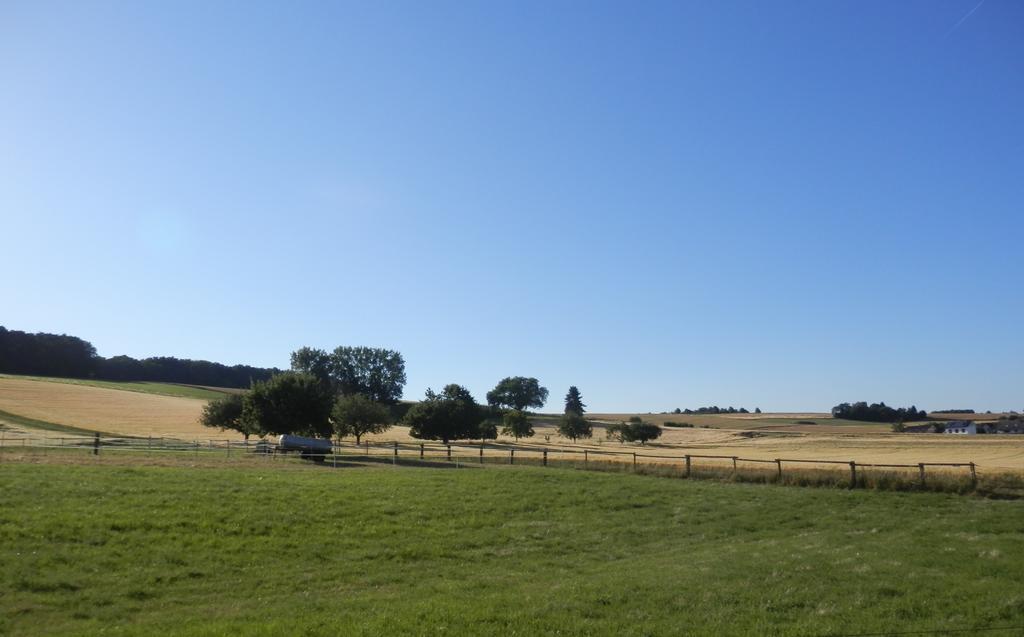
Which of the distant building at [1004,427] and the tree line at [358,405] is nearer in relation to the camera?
the tree line at [358,405]

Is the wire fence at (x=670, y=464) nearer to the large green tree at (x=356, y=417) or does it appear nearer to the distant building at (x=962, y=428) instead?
the large green tree at (x=356, y=417)

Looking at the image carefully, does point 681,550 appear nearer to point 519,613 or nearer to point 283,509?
point 519,613

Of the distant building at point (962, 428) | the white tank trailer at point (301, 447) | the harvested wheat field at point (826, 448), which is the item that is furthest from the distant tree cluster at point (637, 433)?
the white tank trailer at point (301, 447)

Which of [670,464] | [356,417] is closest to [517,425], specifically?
[356,417]

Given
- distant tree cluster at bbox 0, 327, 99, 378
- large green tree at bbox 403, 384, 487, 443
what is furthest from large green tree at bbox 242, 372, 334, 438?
distant tree cluster at bbox 0, 327, 99, 378

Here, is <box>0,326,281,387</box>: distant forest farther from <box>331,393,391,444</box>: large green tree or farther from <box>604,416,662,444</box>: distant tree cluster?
<box>604,416,662,444</box>: distant tree cluster

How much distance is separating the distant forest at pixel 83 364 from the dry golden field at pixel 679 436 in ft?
97.6

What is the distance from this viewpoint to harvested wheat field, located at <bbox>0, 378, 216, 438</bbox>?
241ft

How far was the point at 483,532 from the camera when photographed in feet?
70.2

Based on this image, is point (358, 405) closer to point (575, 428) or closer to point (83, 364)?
point (575, 428)

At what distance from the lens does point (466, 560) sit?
1798cm

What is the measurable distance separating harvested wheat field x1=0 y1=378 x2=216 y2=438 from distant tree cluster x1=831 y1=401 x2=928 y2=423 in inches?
4813

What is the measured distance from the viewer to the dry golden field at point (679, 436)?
66188 millimetres

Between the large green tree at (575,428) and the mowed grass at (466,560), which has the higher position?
the mowed grass at (466,560)
